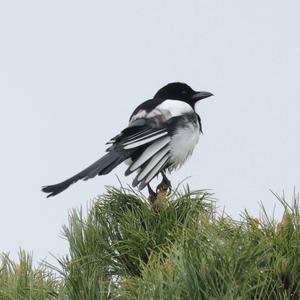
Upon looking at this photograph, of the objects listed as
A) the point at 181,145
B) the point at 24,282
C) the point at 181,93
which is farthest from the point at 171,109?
the point at 24,282

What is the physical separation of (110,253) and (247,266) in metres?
0.79

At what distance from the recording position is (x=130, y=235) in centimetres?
347

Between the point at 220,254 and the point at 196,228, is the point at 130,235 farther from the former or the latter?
the point at 220,254

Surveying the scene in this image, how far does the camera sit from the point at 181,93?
21.2ft

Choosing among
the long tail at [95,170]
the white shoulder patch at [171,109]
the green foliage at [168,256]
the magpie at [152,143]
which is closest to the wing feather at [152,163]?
the magpie at [152,143]

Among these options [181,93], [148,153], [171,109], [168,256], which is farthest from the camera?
[181,93]

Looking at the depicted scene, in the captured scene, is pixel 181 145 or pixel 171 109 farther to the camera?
pixel 171 109


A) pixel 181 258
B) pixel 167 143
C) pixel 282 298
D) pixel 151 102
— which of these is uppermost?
pixel 151 102

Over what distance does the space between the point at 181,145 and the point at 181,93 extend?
98 centimetres

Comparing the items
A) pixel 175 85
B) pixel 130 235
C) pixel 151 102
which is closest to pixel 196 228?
pixel 130 235

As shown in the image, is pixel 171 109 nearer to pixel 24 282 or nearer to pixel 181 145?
pixel 181 145

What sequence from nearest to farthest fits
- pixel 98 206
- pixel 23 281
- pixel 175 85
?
pixel 23 281 < pixel 98 206 < pixel 175 85

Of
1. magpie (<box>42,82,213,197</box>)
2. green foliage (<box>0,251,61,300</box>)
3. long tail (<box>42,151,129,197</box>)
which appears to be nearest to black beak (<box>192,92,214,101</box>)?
magpie (<box>42,82,213,197</box>)

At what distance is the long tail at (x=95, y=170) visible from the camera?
4594 mm
